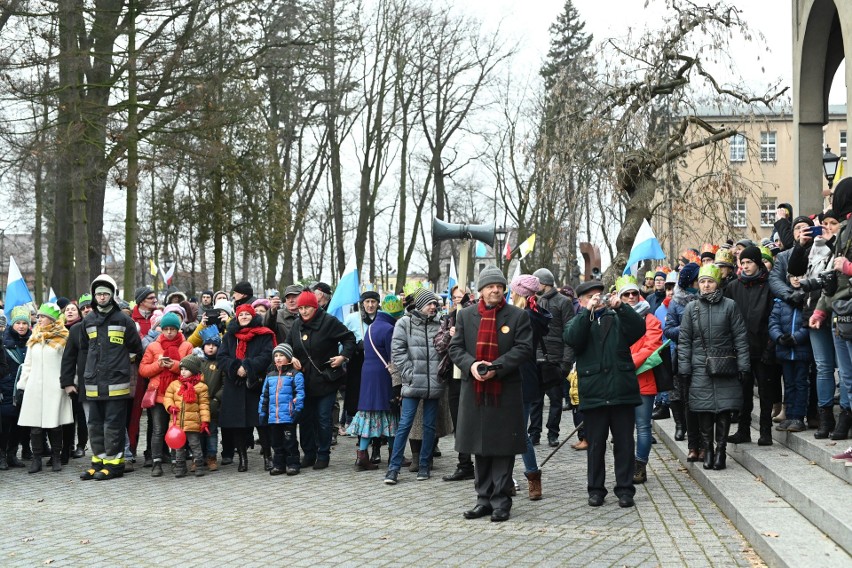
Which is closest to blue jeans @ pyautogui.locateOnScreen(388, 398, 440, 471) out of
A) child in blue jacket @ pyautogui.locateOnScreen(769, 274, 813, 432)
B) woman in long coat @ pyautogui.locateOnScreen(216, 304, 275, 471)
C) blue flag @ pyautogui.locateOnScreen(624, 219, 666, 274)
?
woman in long coat @ pyautogui.locateOnScreen(216, 304, 275, 471)

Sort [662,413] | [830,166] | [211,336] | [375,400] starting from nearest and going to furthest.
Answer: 1. [375,400]
2. [211,336]
3. [662,413]
4. [830,166]

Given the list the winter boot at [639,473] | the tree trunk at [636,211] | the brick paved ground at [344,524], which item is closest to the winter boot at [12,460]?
the brick paved ground at [344,524]

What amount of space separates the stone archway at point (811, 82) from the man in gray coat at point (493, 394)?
392 inches

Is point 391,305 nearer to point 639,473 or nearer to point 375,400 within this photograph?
point 375,400

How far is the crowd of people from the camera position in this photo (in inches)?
328

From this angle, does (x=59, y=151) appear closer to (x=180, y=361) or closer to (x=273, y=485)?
(x=180, y=361)

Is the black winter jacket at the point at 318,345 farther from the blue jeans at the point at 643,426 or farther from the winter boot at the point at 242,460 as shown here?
the blue jeans at the point at 643,426

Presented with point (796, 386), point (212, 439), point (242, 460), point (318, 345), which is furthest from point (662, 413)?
point (212, 439)

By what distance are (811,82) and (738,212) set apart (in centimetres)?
524

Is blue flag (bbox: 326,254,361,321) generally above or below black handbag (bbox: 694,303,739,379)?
above

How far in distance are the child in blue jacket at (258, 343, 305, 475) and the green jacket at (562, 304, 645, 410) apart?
3.49m

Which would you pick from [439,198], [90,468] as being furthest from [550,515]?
[439,198]

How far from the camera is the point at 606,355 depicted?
8438 millimetres

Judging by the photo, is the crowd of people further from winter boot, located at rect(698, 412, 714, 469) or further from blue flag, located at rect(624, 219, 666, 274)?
blue flag, located at rect(624, 219, 666, 274)
